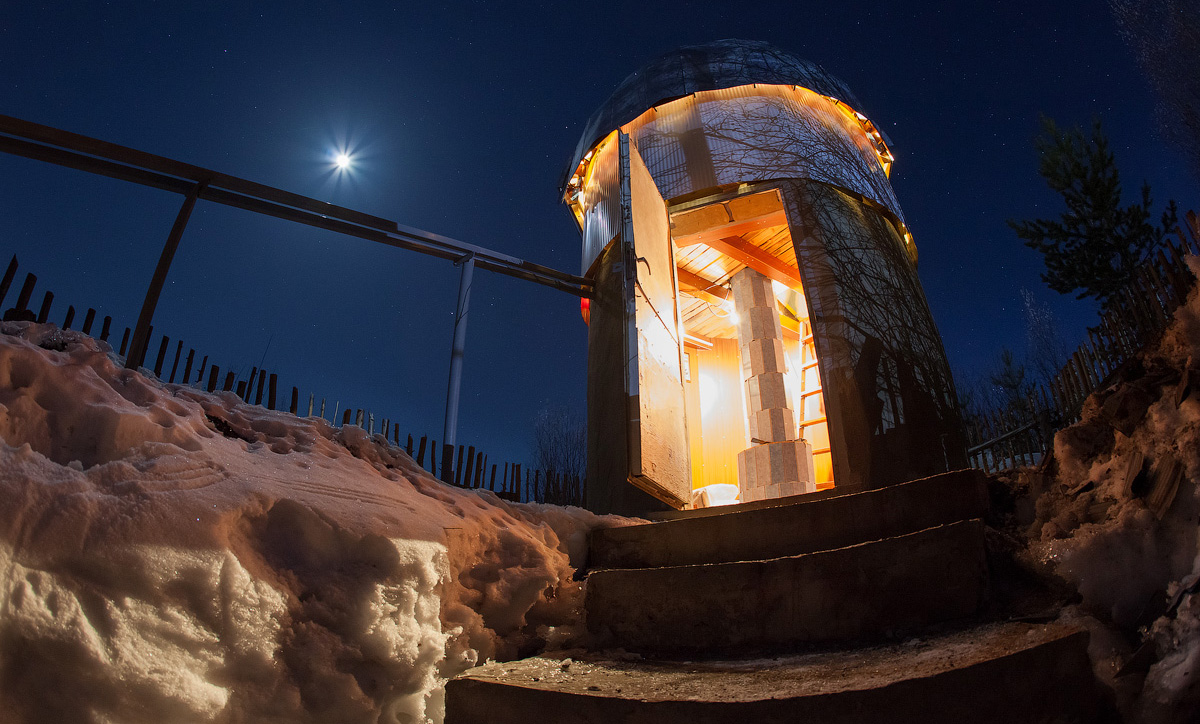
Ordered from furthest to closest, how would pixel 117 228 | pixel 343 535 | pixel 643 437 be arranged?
pixel 117 228 → pixel 643 437 → pixel 343 535

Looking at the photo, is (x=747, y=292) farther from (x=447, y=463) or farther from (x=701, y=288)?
(x=447, y=463)

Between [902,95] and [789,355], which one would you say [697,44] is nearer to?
[789,355]

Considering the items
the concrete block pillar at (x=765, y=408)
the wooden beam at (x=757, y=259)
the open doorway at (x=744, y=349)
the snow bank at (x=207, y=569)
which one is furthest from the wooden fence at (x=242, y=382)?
the wooden beam at (x=757, y=259)

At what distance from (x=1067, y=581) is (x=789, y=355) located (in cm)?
658

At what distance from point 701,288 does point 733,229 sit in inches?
52.2

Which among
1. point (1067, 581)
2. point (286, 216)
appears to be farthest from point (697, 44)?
point (1067, 581)

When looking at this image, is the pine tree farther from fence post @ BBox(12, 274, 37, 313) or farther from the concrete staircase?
fence post @ BBox(12, 274, 37, 313)

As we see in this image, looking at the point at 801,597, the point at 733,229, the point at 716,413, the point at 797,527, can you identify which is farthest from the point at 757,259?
the point at 801,597

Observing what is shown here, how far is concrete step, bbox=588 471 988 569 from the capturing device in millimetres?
2172

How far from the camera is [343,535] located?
5.40 ft

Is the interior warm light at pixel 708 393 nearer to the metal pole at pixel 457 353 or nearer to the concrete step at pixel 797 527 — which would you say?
the metal pole at pixel 457 353

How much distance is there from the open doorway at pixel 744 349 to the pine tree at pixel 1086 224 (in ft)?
19.1

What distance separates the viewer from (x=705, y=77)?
684 centimetres

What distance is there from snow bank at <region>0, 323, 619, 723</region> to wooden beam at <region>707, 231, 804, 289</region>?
590 centimetres
